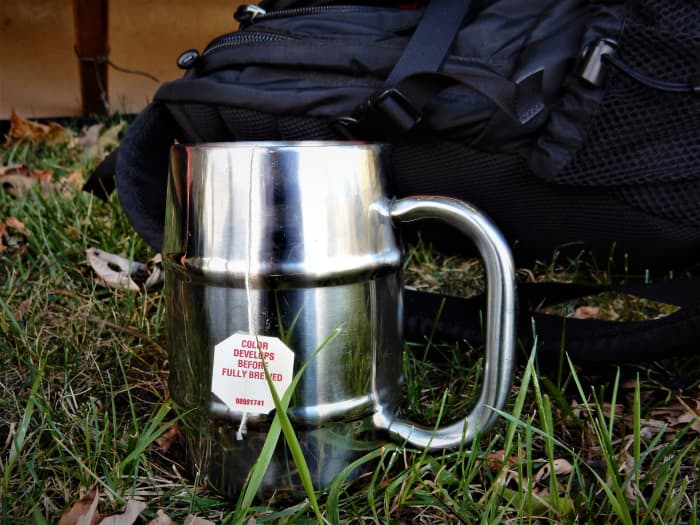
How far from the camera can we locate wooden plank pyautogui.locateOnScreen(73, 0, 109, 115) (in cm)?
220

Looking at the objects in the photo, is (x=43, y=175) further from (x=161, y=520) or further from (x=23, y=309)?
(x=161, y=520)

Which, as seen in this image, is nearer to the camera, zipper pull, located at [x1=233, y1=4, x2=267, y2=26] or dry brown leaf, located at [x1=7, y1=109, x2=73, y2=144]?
zipper pull, located at [x1=233, y1=4, x2=267, y2=26]

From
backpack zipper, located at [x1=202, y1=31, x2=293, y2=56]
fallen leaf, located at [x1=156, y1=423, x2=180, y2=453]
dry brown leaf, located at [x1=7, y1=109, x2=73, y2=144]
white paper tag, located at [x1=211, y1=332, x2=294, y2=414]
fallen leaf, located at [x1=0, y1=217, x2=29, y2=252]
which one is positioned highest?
dry brown leaf, located at [x1=7, y1=109, x2=73, y2=144]

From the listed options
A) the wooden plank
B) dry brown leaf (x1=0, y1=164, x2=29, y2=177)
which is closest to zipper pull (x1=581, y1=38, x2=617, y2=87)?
dry brown leaf (x1=0, y1=164, x2=29, y2=177)

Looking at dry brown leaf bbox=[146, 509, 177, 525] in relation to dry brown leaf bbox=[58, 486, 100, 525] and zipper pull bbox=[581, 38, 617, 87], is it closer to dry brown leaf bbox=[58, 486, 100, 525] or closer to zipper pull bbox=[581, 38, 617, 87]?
dry brown leaf bbox=[58, 486, 100, 525]

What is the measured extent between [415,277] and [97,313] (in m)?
0.50

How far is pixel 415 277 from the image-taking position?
3.71 feet

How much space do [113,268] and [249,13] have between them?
466 millimetres

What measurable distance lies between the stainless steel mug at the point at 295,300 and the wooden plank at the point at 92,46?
1.83 metres

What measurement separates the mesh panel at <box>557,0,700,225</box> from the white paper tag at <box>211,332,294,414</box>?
1.52ft

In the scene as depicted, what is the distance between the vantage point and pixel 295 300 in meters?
0.57

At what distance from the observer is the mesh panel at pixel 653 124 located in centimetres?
77

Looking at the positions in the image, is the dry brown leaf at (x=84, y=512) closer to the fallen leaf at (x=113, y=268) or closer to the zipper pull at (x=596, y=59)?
the fallen leaf at (x=113, y=268)

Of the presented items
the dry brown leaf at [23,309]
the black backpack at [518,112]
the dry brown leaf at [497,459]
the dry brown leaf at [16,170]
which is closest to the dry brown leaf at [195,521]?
the dry brown leaf at [497,459]
